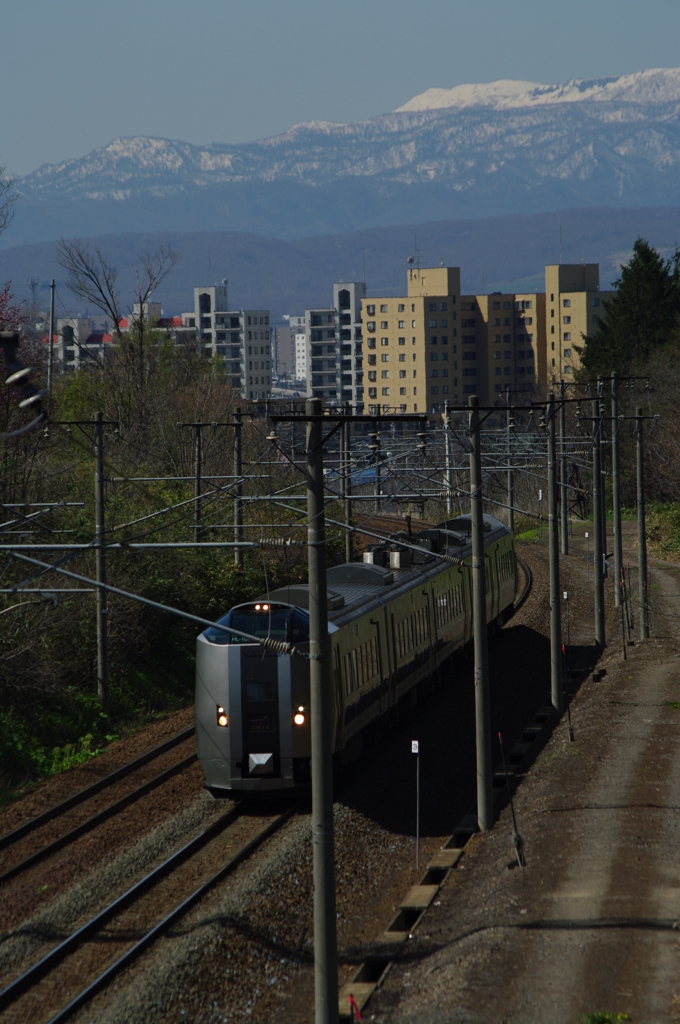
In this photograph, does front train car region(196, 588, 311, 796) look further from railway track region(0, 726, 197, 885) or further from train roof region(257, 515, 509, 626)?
railway track region(0, 726, 197, 885)

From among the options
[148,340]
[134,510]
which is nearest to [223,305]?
[148,340]

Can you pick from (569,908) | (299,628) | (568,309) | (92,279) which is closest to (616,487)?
(299,628)

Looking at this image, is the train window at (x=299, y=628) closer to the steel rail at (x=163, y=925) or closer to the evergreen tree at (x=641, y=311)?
the steel rail at (x=163, y=925)

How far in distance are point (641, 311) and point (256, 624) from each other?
58606mm

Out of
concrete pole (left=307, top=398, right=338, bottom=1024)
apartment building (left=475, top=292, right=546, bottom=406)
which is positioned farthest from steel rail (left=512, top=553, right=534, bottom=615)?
apartment building (left=475, top=292, right=546, bottom=406)

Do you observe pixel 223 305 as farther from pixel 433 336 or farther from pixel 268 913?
pixel 268 913

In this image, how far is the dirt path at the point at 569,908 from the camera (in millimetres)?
10906

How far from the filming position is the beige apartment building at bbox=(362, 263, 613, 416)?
139 m

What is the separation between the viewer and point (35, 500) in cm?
2739

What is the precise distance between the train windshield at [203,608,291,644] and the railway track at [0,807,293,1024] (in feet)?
9.37

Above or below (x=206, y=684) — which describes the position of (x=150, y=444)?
above

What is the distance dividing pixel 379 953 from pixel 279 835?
3.74m

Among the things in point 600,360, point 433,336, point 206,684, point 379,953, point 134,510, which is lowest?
point 379,953

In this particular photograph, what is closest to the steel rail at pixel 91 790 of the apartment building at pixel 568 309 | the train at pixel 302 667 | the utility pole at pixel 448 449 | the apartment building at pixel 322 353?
the train at pixel 302 667
